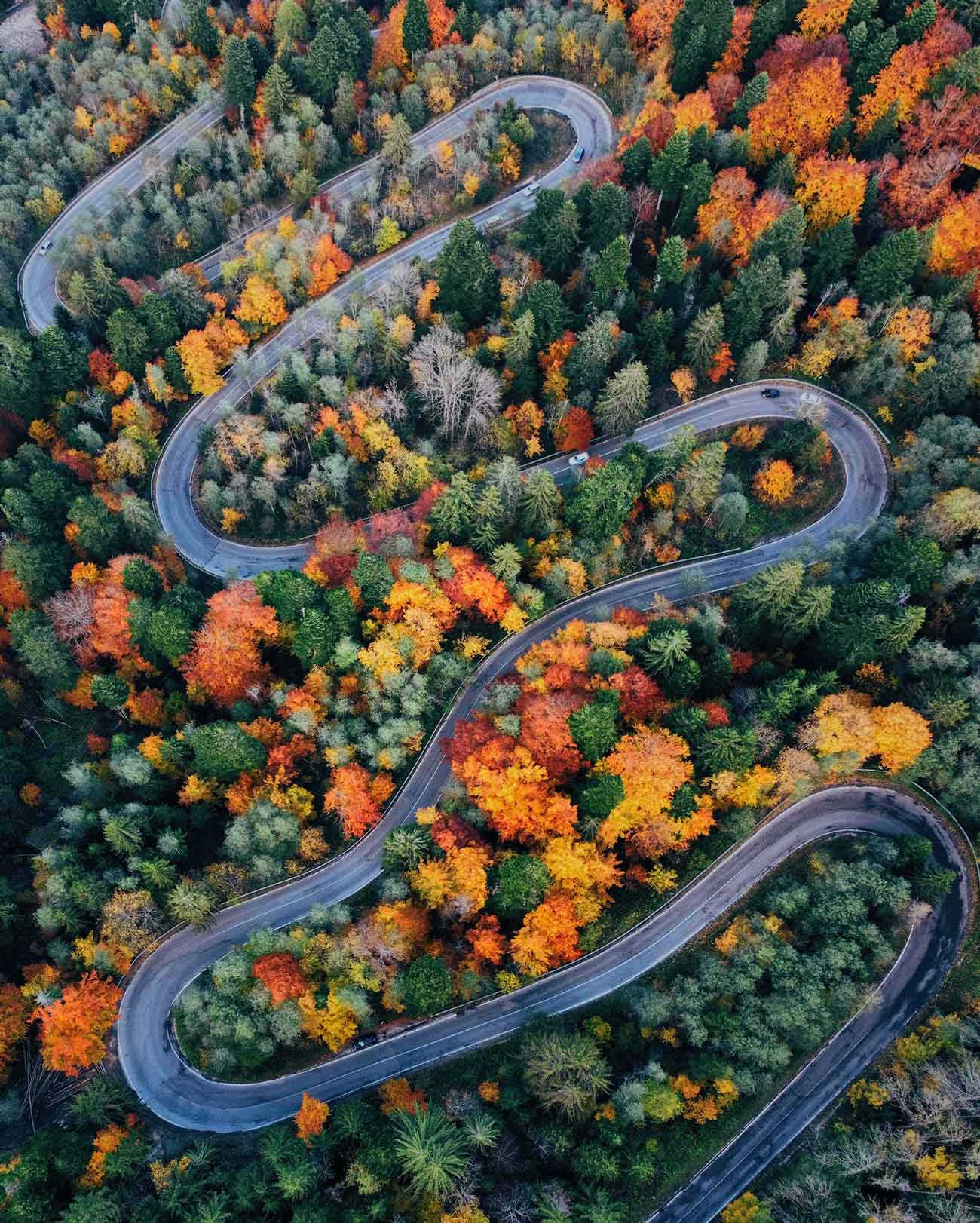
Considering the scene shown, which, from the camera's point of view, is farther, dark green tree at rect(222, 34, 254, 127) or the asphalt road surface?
the asphalt road surface

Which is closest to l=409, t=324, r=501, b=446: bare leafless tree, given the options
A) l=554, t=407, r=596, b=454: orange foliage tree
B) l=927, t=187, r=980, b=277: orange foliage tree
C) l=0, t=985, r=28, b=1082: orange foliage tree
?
l=554, t=407, r=596, b=454: orange foliage tree

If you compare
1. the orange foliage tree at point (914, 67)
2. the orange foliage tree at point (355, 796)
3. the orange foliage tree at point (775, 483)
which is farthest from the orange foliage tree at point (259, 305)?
the orange foliage tree at point (914, 67)

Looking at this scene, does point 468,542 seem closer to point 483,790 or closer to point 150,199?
point 483,790

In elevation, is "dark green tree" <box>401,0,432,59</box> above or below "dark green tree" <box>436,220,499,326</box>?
above

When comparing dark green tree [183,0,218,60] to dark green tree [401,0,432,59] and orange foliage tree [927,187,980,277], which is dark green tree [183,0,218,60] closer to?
dark green tree [401,0,432,59]

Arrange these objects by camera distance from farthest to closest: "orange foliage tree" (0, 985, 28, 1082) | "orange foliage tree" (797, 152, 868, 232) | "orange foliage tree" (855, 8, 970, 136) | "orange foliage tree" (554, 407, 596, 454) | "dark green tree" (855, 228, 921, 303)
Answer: "orange foliage tree" (554, 407, 596, 454) < "orange foliage tree" (855, 8, 970, 136) < "orange foliage tree" (797, 152, 868, 232) < "dark green tree" (855, 228, 921, 303) < "orange foliage tree" (0, 985, 28, 1082)

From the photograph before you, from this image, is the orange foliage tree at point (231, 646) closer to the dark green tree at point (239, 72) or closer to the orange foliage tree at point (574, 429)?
the orange foliage tree at point (574, 429)

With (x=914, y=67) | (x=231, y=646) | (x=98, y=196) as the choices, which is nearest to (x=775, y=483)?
(x=914, y=67)

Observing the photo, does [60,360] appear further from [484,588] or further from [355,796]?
[355,796]
